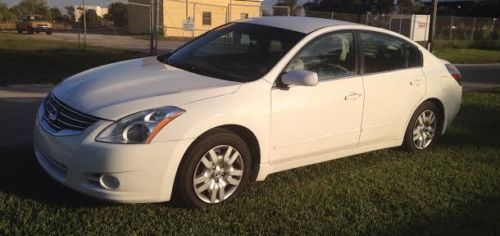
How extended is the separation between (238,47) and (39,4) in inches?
1911

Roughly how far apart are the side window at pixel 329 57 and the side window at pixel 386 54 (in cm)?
21

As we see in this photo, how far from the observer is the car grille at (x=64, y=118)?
3.98 meters

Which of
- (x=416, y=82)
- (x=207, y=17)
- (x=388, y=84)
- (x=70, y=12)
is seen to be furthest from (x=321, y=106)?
(x=70, y=12)

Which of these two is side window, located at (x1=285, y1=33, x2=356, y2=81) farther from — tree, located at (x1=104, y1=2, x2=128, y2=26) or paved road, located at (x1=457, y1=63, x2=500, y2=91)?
tree, located at (x1=104, y1=2, x2=128, y2=26)

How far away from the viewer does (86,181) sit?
3.96 meters

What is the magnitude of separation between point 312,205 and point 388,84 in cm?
180

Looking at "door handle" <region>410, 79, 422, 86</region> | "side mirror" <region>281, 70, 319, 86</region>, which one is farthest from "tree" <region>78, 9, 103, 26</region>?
"side mirror" <region>281, 70, 319, 86</region>

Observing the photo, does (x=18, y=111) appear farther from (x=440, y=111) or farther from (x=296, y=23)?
(x=440, y=111)

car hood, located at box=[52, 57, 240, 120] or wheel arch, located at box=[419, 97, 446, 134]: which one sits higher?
→ car hood, located at box=[52, 57, 240, 120]

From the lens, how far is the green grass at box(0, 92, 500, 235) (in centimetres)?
397

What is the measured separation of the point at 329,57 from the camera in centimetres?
527

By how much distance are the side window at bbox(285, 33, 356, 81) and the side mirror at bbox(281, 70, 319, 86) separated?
23 cm

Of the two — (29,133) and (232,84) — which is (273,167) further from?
(29,133)

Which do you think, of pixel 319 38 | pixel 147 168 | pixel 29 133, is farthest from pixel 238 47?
pixel 29 133
